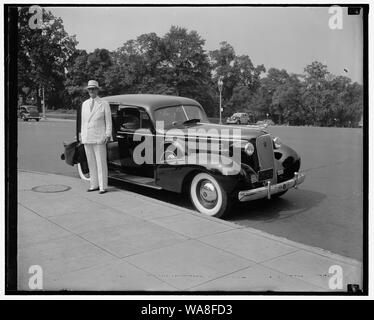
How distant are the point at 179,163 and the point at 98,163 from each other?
1555mm

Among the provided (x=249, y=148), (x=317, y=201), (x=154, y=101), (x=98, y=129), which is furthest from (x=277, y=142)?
(x=98, y=129)

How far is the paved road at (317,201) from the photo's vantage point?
445 cm

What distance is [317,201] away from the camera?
664 cm

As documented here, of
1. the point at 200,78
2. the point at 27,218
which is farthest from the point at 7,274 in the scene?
the point at 200,78

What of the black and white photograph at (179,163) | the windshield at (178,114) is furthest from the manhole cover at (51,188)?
the windshield at (178,114)

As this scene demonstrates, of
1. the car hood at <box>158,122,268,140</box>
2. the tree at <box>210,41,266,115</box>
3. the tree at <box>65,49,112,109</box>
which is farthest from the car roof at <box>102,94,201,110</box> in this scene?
the tree at <box>210,41,266,115</box>

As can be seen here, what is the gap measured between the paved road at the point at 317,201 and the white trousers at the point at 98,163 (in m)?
0.79

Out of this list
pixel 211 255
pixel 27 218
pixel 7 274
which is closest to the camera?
pixel 7 274

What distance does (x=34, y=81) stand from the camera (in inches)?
183

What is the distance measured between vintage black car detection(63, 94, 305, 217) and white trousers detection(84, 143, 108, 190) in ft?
1.48

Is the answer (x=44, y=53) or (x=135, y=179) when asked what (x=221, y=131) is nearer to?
(x=135, y=179)

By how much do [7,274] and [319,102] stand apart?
4.11m

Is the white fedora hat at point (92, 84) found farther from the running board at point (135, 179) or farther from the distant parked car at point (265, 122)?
the distant parked car at point (265, 122)
